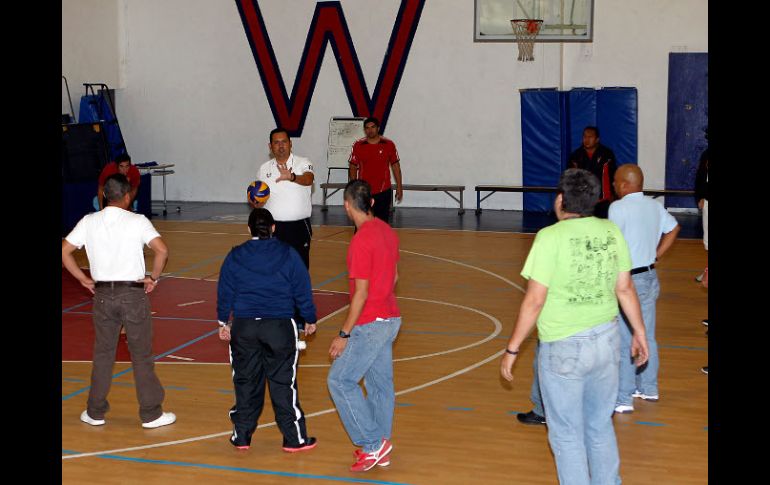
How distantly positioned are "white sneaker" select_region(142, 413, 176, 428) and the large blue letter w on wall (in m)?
15.2

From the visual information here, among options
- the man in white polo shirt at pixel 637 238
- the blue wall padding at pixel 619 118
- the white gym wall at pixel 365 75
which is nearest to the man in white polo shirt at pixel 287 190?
the man in white polo shirt at pixel 637 238

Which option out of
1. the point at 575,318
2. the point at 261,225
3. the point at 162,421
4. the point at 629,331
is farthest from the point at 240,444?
the point at 629,331

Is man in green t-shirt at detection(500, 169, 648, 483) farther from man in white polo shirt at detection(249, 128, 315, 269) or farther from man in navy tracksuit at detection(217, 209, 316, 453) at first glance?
man in white polo shirt at detection(249, 128, 315, 269)

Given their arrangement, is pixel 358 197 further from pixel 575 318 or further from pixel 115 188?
pixel 115 188

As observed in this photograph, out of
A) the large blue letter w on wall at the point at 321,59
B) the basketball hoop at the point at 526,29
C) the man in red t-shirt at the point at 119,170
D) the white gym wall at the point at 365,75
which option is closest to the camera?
the man in red t-shirt at the point at 119,170

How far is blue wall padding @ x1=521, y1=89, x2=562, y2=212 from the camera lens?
833 inches

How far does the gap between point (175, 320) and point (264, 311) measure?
4.94m

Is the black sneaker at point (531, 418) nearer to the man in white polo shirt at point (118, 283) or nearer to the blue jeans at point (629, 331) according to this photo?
the blue jeans at point (629, 331)

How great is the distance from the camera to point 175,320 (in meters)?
11.5

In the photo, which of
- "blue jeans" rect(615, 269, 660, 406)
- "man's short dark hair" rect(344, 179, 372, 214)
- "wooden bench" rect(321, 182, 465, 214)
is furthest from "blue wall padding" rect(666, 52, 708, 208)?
"man's short dark hair" rect(344, 179, 372, 214)

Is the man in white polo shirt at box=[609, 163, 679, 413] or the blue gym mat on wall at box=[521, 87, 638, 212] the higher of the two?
the blue gym mat on wall at box=[521, 87, 638, 212]

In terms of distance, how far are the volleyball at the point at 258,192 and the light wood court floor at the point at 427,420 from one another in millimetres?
1663

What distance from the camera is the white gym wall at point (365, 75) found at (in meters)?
21.1

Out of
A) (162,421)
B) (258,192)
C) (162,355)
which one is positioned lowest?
(162,421)
